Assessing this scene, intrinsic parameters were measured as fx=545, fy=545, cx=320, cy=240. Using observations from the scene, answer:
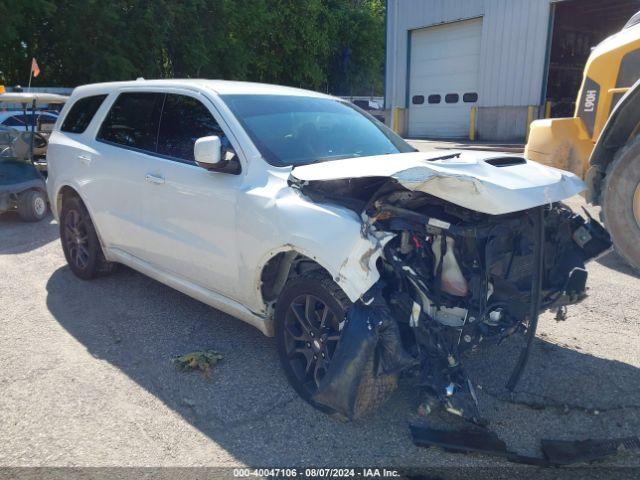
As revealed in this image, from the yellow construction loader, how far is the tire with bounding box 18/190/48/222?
22.6 feet

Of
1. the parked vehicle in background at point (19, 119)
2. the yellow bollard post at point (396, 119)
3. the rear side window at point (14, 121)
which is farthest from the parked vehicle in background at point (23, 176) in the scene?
the yellow bollard post at point (396, 119)

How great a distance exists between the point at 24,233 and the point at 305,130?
17.9 feet

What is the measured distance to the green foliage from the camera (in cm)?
2161

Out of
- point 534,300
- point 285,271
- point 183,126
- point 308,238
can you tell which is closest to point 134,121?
point 183,126

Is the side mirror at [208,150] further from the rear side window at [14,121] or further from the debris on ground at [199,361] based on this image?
the rear side window at [14,121]

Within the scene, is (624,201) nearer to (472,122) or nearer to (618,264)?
(618,264)

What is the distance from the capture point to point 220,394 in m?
3.34

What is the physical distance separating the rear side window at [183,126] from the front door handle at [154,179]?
0.64 ft

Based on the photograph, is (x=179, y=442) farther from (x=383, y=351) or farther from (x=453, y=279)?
(x=453, y=279)

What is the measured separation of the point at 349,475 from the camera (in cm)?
262

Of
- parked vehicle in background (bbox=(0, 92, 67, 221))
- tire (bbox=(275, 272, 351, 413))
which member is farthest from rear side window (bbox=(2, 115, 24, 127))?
tire (bbox=(275, 272, 351, 413))

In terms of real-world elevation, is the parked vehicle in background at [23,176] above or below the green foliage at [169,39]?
below

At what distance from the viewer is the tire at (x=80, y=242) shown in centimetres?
507

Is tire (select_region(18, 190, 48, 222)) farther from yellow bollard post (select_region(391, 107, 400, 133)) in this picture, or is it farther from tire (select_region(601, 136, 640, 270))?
yellow bollard post (select_region(391, 107, 400, 133))
